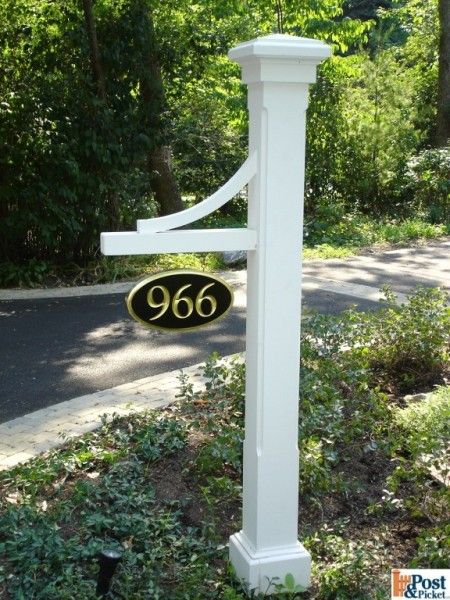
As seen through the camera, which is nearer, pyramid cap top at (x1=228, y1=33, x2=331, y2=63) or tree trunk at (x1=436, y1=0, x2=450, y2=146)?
pyramid cap top at (x1=228, y1=33, x2=331, y2=63)

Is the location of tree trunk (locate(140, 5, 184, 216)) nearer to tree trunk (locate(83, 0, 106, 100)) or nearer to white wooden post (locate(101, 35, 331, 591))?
tree trunk (locate(83, 0, 106, 100))

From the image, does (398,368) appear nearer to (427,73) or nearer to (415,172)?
(415,172)

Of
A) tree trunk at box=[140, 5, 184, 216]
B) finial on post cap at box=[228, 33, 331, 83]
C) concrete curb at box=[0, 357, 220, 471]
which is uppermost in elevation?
tree trunk at box=[140, 5, 184, 216]

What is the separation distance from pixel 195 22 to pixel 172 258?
4.63 meters

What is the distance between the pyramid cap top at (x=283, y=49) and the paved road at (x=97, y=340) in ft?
11.0

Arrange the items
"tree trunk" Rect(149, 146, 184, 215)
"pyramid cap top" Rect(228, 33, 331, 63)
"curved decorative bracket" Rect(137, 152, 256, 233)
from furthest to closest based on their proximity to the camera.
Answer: "tree trunk" Rect(149, 146, 184, 215)
"curved decorative bracket" Rect(137, 152, 256, 233)
"pyramid cap top" Rect(228, 33, 331, 63)

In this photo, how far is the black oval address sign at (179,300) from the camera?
2.99 metres

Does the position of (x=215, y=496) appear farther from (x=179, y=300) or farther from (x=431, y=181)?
(x=431, y=181)

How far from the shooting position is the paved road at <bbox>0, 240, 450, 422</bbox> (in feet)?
20.0

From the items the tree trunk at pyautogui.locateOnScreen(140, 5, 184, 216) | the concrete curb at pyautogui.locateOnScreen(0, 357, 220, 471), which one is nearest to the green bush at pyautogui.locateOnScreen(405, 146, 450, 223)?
the tree trunk at pyautogui.locateOnScreen(140, 5, 184, 216)

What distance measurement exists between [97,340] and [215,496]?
3.53m

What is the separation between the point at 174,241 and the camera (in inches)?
118

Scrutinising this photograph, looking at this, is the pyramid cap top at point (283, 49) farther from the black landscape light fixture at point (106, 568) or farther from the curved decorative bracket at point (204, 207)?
the black landscape light fixture at point (106, 568)

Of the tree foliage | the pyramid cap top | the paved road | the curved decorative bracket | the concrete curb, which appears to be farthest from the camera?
the tree foliage
